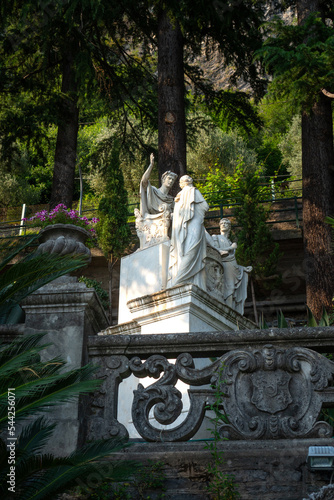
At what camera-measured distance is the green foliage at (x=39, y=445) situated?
11.8ft

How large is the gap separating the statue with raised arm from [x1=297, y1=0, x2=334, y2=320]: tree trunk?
511cm

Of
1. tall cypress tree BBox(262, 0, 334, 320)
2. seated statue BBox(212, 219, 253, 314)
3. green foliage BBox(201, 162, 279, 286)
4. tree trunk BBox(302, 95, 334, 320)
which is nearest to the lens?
seated statue BBox(212, 219, 253, 314)

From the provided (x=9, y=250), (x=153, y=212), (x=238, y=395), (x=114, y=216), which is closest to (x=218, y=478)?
(x=238, y=395)

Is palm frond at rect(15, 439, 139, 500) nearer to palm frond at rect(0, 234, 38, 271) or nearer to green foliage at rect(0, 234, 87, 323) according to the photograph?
green foliage at rect(0, 234, 87, 323)

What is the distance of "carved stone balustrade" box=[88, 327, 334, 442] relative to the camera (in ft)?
13.9

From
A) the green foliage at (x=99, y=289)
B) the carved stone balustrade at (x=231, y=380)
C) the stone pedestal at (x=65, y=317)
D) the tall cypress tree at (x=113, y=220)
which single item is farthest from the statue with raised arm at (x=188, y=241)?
the tall cypress tree at (x=113, y=220)

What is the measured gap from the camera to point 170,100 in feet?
54.3

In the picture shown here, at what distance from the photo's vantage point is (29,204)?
1355 inches

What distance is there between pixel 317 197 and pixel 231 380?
40.5 feet

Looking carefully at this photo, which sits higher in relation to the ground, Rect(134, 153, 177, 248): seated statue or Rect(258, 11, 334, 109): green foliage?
Rect(258, 11, 334, 109): green foliage

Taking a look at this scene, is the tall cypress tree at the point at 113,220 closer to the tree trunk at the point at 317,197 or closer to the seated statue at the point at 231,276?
the tree trunk at the point at 317,197

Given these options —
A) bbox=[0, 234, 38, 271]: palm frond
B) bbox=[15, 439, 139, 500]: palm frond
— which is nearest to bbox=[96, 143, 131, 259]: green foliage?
bbox=[0, 234, 38, 271]: palm frond

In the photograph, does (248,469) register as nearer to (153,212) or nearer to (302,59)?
(153,212)

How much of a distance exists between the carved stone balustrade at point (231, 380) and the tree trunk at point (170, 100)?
11.2 metres
